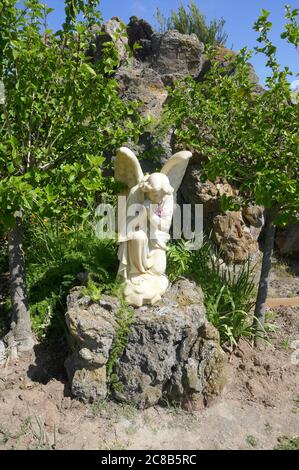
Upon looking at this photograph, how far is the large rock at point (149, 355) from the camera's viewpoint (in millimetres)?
3479

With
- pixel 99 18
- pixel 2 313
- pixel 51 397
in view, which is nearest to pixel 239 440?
pixel 51 397

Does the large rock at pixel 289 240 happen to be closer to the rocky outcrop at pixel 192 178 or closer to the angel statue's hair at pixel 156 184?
the rocky outcrop at pixel 192 178

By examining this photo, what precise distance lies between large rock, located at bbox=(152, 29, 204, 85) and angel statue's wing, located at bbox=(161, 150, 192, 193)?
7279mm

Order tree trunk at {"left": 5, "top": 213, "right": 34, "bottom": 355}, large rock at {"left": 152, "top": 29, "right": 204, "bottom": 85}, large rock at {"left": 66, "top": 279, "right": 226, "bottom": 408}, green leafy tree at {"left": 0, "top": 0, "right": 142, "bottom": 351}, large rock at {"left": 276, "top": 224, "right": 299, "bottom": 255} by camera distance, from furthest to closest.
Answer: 1. large rock at {"left": 152, "top": 29, "right": 204, "bottom": 85}
2. large rock at {"left": 276, "top": 224, "right": 299, "bottom": 255}
3. tree trunk at {"left": 5, "top": 213, "right": 34, "bottom": 355}
4. large rock at {"left": 66, "top": 279, "right": 226, "bottom": 408}
5. green leafy tree at {"left": 0, "top": 0, "right": 142, "bottom": 351}

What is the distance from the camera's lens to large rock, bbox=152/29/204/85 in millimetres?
10391

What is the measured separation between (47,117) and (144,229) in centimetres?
164

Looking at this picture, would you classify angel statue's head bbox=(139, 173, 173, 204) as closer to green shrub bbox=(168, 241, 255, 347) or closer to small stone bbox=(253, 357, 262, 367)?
green shrub bbox=(168, 241, 255, 347)

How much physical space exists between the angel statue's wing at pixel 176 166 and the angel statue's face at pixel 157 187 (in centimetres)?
28

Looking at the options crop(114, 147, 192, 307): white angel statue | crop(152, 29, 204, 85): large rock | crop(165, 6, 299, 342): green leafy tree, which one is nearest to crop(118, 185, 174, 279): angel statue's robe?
crop(114, 147, 192, 307): white angel statue

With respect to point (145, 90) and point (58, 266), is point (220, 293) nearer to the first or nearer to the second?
point (58, 266)

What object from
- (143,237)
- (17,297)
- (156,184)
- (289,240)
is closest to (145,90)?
(289,240)

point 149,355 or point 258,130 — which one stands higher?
point 258,130

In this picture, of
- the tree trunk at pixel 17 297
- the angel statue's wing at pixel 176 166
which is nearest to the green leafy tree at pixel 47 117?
the tree trunk at pixel 17 297

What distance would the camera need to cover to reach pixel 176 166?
401cm
